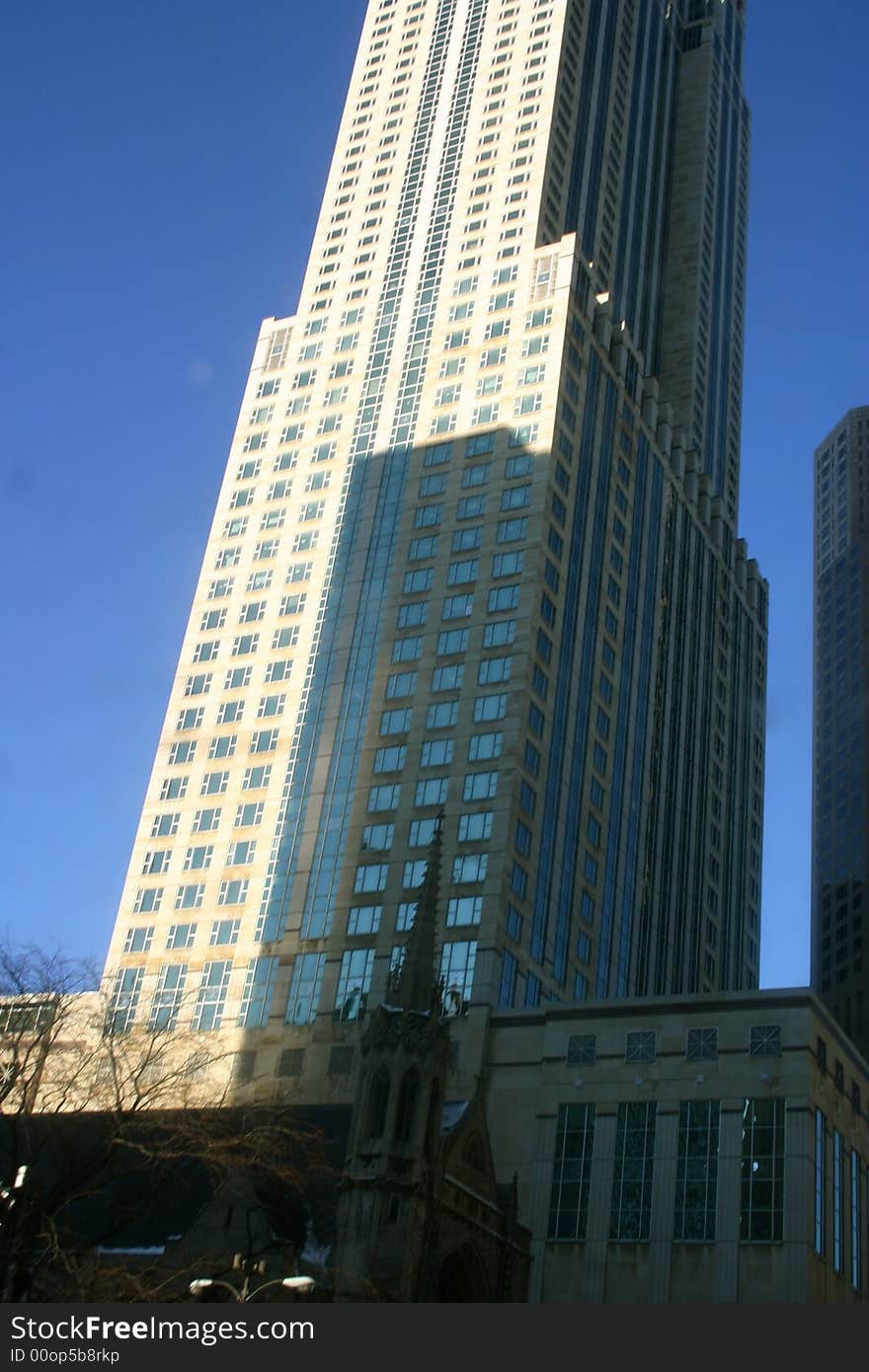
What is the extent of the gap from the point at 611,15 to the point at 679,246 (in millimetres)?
25018

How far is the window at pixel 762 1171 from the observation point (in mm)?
78250

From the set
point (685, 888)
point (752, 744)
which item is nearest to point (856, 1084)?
point (685, 888)

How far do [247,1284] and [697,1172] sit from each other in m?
31.8

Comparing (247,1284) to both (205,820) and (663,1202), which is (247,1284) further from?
(205,820)

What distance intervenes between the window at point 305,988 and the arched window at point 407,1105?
34.4 metres

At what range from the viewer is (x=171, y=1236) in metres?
77.0

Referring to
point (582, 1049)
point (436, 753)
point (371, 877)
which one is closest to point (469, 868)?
point (371, 877)

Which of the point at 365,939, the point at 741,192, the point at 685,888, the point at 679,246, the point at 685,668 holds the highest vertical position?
the point at 741,192

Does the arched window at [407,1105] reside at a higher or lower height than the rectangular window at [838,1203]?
lower

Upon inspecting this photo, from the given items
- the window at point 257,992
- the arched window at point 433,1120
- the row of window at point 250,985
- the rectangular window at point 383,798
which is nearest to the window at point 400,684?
the rectangular window at point 383,798

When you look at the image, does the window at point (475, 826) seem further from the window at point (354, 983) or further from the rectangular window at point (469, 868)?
the window at point (354, 983)

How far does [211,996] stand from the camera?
361 ft

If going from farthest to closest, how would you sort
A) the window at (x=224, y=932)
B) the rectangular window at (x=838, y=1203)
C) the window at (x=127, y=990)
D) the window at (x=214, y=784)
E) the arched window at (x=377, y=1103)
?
the window at (x=214, y=784), the window at (x=224, y=932), the window at (x=127, y=990), the rectangular window at (x=838, y=1203), the arched window at (x=377, y=1103)

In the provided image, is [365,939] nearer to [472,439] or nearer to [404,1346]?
[472,439]
